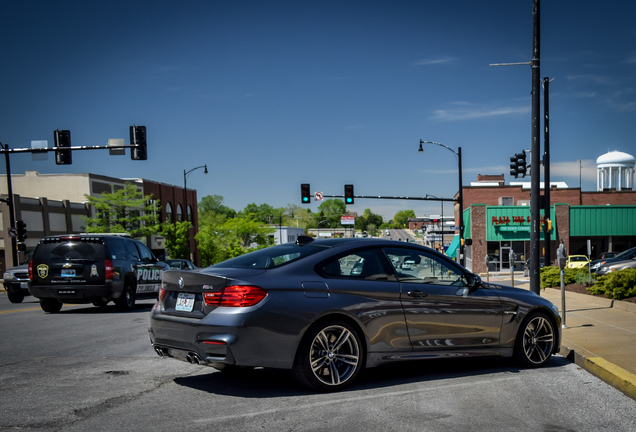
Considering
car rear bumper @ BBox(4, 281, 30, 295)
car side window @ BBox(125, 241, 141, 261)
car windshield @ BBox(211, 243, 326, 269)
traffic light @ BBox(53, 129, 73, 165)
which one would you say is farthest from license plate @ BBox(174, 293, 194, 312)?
traffic light @ BBox(53, 129, 73, 165)

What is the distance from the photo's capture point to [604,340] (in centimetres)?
904

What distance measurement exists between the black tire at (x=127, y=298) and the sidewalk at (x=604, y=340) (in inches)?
397

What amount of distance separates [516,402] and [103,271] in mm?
10900

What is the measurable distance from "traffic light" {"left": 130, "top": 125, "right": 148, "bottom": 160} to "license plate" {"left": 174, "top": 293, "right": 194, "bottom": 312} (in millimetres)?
17504

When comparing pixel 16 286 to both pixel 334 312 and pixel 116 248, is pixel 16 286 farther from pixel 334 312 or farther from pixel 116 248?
pixel 334 312

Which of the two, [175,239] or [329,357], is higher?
[329,357]

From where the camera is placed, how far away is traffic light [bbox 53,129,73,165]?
23078 mm

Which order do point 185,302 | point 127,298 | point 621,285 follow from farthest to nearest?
point 127,298, point 621,285, point 185,302

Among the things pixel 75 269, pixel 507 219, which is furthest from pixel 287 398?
pixel 507 219

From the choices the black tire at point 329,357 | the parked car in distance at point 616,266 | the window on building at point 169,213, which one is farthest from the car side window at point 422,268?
the window on building at point 169,213

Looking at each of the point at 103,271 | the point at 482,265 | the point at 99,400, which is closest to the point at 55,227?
the point at 482,265

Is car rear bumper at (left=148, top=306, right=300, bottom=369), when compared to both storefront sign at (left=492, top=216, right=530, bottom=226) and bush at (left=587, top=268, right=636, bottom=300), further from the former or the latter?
storefront sign at (left=492, top=216, right=530, bottom=226)

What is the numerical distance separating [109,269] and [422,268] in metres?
9.63

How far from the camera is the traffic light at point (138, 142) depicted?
22.7 m
